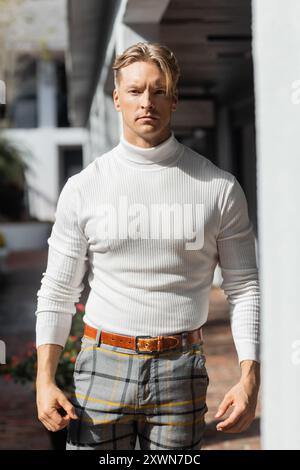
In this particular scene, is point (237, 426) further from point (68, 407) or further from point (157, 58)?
point (157, 58)

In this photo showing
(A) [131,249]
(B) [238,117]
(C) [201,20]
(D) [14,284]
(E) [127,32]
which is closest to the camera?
(A) [131,249]

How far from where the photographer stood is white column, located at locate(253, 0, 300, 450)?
1.79m

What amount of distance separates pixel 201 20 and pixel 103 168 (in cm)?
505

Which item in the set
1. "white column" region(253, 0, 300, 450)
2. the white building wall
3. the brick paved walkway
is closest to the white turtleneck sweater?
"white column" region(253, 0, 300, 450)

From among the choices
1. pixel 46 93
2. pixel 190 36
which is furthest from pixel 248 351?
pixel 46 93

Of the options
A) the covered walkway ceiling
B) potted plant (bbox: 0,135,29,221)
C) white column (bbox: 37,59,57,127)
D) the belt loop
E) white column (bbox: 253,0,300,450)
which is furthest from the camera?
white column (bbox: 37,59,57,127)

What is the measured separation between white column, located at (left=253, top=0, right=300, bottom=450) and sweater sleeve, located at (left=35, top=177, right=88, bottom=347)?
0.62m

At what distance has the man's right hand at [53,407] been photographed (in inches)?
87.0

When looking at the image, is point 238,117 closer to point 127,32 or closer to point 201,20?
point 201,20

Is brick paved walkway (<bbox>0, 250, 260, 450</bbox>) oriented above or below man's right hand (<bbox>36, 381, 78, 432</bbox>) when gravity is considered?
below

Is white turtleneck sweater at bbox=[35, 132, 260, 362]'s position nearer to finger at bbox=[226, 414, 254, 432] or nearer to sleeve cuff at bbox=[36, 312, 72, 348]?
sleeve cuff at bbox=[36, 312, 72, 348]

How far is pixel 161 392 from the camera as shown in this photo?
2260mm
